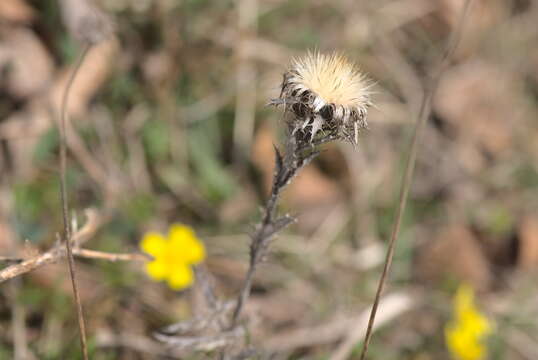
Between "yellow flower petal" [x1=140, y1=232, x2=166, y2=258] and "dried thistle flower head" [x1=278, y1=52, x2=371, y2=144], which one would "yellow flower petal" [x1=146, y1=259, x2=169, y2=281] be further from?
"dried thistle flower head" [x1=278, y1=52, x2=371, y2=144]

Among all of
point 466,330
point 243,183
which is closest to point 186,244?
point 243,183

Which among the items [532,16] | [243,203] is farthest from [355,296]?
[532,16]

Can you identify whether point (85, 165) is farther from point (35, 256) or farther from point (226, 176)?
point (35, 256)

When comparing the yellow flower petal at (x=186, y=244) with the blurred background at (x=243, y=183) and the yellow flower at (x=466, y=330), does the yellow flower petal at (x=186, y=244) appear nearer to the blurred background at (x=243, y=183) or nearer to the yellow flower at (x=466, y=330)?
the blurred background at (x=243, y=183)

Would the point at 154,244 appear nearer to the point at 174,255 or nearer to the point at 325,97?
the point at 174,255

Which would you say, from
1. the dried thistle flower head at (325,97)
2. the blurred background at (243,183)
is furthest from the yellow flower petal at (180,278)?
the dried thistle flower head at (325,97)

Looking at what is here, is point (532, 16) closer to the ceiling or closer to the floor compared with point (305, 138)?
closer to the ceiling
